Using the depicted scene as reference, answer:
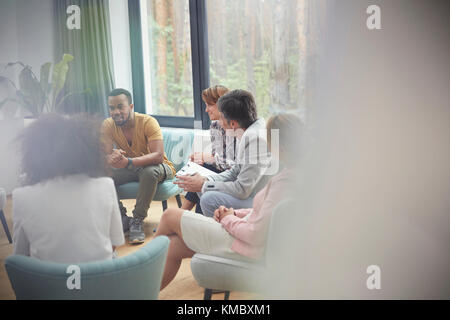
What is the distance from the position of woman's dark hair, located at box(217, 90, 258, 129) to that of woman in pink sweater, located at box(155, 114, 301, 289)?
49cm

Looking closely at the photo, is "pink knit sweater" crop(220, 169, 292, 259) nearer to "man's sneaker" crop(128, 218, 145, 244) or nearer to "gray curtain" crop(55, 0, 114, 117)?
"gray curtain" crop(55, 0, 114, 117)

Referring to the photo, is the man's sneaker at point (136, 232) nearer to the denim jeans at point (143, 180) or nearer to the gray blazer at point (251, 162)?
the denim jeans at point (143, 180)

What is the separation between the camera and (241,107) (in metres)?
1.92

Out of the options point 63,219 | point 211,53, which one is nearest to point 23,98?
point 63,219

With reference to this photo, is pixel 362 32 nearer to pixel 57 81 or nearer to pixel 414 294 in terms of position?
pixel 414 294

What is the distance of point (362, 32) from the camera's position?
1026mm

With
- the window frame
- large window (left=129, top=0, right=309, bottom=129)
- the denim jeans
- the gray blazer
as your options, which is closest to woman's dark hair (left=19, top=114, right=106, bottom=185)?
large window (left=129, top=0, right=309, bottom=129)

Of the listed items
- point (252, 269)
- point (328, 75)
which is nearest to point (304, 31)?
point (328, 75)

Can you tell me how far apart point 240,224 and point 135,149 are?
1346 millimetres

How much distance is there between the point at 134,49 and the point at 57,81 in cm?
190

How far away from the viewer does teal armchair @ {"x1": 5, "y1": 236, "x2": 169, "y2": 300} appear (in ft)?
2.98

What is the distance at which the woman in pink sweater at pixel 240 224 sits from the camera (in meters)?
1.32

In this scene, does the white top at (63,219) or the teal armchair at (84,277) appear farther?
the white top at (63,219)

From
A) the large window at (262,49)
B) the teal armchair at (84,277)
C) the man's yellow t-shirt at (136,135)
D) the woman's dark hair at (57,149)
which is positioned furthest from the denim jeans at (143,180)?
the teal armchair at (84,277)
